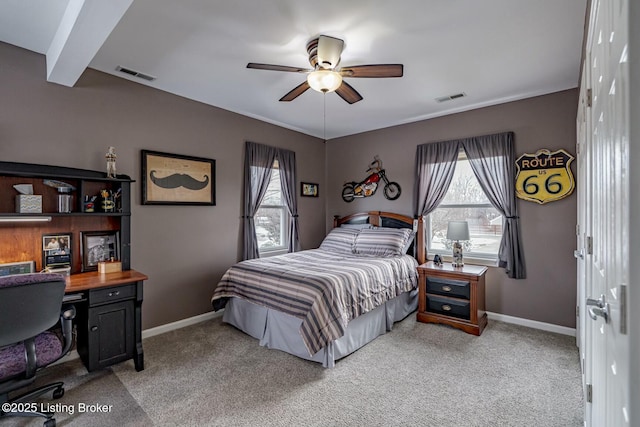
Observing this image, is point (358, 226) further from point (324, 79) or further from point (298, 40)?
point (298, 40)

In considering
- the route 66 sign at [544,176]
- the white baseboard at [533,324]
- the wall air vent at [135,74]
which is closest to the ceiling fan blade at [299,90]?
the wall air vent at [135,74]

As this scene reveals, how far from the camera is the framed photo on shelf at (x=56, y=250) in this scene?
2.68m

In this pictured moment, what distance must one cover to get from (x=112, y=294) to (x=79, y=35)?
190cm

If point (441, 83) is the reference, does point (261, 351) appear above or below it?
below

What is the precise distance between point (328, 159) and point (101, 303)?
4.02 meters

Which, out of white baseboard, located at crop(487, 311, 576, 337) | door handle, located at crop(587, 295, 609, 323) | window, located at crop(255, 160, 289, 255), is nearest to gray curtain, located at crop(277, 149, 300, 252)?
window, located at crop(255, 160, 289, 255)

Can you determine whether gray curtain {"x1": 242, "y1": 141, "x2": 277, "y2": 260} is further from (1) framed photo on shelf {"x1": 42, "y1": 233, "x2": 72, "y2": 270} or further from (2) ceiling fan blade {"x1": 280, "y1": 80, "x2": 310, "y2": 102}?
(1) framed photo on shelf {"x1": 42, "y1": 233, "x2": 72, "y2": 270}

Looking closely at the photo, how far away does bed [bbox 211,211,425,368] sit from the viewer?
2678mm

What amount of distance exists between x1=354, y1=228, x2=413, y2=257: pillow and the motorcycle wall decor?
2.15 feet

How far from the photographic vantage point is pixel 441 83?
10.8 ft

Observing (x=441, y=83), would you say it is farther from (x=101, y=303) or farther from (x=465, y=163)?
(x=101, y=303)

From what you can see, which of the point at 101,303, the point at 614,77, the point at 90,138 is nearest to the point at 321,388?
the point at 101,303

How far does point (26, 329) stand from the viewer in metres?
1.78

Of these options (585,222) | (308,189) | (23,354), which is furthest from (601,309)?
(308,189)
